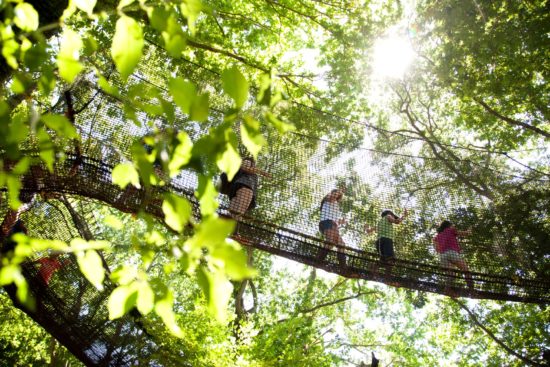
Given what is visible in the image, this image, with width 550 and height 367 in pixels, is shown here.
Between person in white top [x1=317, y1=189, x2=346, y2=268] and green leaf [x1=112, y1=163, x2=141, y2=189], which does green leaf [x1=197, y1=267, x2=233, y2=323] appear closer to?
green leaf [x1=112, y1=163, x2=141, y2=189]

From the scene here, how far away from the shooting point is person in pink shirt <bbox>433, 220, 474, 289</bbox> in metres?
4.03

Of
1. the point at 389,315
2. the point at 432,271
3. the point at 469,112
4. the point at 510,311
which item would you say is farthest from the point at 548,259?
the point at 389,315

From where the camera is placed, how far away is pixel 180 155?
2.10 feet

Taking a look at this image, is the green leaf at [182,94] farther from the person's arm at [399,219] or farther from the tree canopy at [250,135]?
the person's arm at [399,219]

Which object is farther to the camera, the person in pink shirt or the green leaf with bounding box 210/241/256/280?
the person in pink shirt

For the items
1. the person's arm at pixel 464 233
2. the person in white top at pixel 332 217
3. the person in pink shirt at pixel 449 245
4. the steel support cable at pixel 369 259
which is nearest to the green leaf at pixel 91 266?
the steel support cable at pixel 369 259

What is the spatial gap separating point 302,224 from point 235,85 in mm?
3369

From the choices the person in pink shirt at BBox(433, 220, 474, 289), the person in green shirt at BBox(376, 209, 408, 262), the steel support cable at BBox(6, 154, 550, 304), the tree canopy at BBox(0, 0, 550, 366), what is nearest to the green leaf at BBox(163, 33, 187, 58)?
the tree canopy at BBox(0, 0, 550, 366)

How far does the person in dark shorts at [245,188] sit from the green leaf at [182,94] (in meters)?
3.21

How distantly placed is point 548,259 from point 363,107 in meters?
3.33

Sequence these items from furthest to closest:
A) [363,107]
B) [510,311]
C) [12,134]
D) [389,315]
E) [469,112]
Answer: [389,315] → [510,311] → [363,107] → [469,112] → [12,134]

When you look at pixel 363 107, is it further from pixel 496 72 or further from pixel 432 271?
pixel 432 271

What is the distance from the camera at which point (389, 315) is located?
1020 cm

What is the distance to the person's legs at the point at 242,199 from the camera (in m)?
3.83
